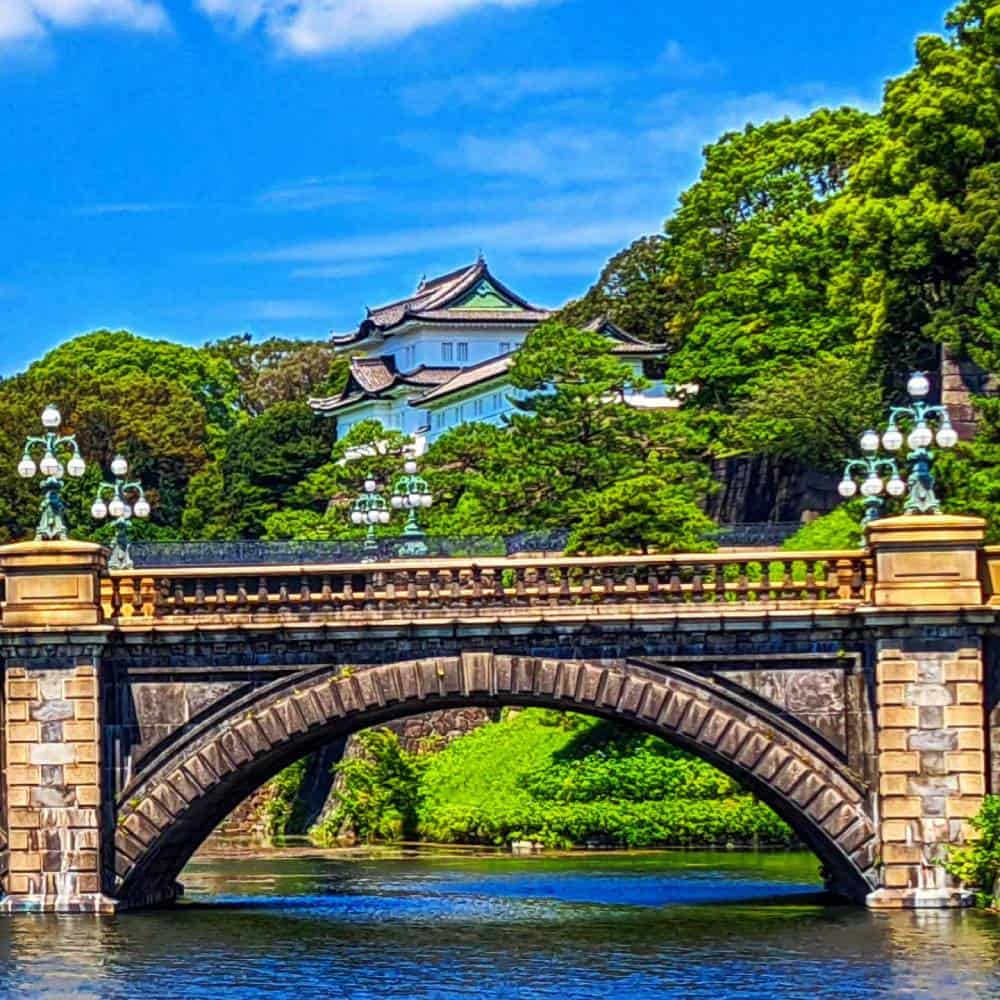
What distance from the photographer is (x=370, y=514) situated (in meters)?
63.4

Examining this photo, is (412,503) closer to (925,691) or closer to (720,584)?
(720,584)

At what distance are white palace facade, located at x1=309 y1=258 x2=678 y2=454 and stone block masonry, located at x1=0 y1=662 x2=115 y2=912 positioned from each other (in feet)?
225

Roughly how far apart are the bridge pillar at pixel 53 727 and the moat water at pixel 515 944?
2.90ft

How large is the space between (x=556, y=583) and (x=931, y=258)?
3111 centimetres

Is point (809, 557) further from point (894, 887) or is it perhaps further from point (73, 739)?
point (73, 739)

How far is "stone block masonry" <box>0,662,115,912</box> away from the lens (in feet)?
134

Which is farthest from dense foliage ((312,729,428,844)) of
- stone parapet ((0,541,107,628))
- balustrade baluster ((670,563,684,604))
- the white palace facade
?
the white palace facade

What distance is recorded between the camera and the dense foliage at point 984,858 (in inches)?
1531

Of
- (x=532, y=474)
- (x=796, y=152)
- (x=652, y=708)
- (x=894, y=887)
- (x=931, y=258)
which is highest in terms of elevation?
(x=796, y=152)

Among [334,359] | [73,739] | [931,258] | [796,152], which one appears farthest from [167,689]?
[334,359]

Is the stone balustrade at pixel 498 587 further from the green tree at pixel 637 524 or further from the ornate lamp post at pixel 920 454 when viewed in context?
the green tree at pixel 637 524

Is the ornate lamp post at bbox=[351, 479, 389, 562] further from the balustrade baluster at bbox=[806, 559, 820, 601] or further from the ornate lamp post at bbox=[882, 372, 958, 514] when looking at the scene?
the balustrade baluster at bbox=[806, 559, 820, 601]

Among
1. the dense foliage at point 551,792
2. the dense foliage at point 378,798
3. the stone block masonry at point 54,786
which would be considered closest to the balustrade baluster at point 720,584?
the stone block masonry at point 54,786

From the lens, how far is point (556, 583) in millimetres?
41188
